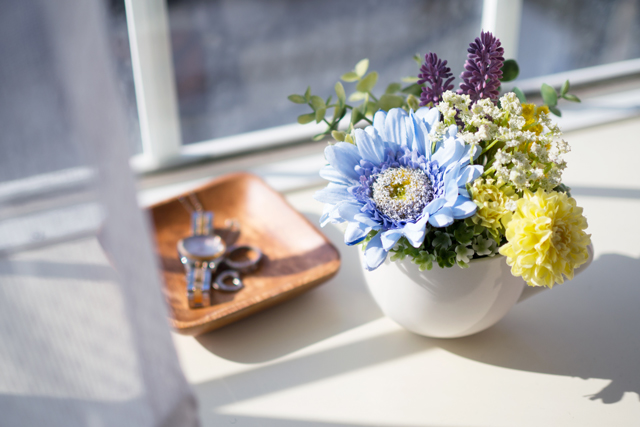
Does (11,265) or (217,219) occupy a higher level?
(11,265)

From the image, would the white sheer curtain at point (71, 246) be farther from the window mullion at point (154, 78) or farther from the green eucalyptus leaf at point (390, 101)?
the window mullion at point (154, 78)

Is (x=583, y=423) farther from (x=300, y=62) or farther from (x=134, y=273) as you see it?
(x=300, y=62)

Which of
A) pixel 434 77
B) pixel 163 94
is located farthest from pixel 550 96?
pixel 163 94

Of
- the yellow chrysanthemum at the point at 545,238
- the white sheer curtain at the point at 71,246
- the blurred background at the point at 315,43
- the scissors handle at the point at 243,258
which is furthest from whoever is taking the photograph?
the blurred background at the point at 315,43

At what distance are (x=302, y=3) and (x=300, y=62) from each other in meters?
0.68

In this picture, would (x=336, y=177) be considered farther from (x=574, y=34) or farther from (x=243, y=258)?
Result: (x=574, y=34)

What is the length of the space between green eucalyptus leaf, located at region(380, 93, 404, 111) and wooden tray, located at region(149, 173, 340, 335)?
183 millimetres

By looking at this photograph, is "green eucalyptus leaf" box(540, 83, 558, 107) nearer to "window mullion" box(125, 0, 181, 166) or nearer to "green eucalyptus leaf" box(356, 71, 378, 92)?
"green eucalyptus leaf" box(356, 71, 378, 92)

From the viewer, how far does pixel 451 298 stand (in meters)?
0.47

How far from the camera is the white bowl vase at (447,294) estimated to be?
0.46 meters

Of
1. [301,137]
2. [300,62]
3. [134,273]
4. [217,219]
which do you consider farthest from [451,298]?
[300,62]

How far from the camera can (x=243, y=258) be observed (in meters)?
0.68

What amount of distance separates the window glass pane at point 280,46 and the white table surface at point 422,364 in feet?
6.41

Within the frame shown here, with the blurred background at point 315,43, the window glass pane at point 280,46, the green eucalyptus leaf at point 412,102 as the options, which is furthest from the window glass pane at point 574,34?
the green eucalyptus leaf at point 412,102
